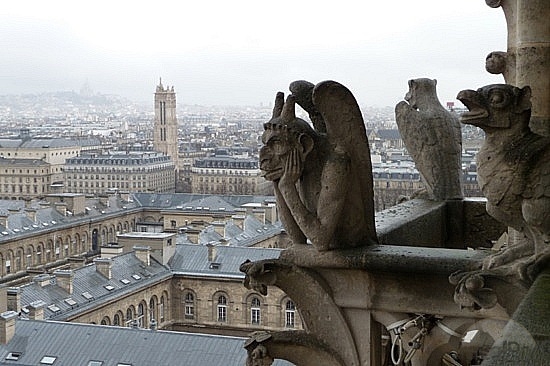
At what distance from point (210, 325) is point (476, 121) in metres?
42.2

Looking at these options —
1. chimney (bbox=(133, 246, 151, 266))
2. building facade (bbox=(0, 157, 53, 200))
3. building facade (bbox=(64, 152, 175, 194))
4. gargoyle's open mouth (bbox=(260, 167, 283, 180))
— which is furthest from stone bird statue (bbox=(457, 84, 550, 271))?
building facade (bbox=(64, 152, 175, 194))

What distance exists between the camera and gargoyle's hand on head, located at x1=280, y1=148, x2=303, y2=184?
14.0 ft

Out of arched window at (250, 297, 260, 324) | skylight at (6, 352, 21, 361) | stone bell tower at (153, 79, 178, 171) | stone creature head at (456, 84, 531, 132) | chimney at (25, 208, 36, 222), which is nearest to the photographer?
stone creature head at (456, 84, 531, 132)

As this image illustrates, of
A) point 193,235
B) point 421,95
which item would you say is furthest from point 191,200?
point 421,95

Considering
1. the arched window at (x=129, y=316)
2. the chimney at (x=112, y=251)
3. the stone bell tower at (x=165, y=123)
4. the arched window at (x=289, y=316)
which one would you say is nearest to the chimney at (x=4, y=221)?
the chimney at (x=112, y=251)

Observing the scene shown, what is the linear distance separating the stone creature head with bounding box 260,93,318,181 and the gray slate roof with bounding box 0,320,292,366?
22236 millimetres

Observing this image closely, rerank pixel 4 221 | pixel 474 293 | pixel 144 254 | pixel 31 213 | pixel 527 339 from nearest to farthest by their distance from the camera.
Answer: pixel 527 339 < pixel 474 293 < pixel 144 254 < pixel 4 221 < pixel 31 213

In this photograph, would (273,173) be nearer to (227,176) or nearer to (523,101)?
(523,101)

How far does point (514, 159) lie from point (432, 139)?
8.92ft

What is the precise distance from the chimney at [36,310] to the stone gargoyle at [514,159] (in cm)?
3266

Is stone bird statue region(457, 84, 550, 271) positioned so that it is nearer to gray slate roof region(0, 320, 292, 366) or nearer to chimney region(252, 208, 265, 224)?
gray slate roof region(0, 320, 292, 366)

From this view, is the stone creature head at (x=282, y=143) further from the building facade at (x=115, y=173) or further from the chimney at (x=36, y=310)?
the building facade at (x=115, y=173)

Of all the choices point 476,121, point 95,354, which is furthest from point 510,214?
point 95,354

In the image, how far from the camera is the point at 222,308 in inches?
1758
